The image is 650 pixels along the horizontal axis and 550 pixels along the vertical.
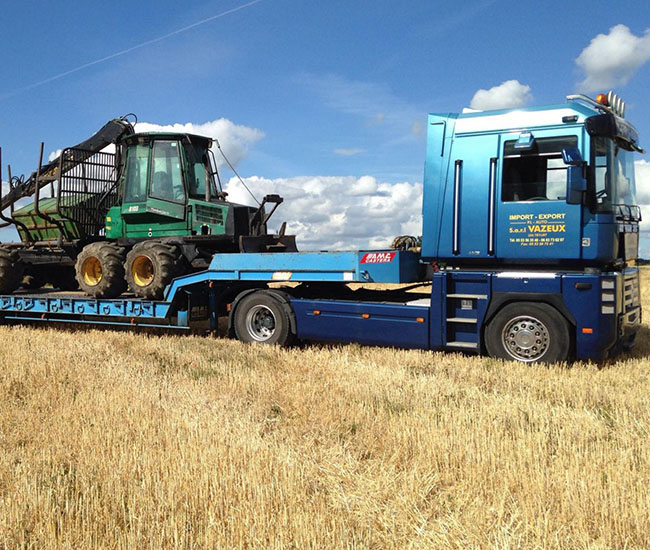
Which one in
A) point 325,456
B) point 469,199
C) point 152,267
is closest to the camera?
point 325,456

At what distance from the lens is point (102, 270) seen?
11.0 m

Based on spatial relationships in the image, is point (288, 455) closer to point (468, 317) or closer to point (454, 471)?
point (454, 471)

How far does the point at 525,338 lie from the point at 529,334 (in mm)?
70

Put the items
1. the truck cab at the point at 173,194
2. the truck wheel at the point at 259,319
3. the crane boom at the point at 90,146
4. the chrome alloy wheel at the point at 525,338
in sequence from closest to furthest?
the chrome alloy wheel at the point at 525,338 < the truck wheel at the point at 259,319 < the truck cab at the point at 173,194 < the crane boom at the point at 90,146

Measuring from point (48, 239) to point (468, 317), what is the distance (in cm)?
881

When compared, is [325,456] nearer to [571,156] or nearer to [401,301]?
[571,156]

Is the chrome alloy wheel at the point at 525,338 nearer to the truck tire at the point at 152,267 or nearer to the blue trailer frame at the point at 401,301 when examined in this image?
the blue trailer frame at the point at 401,301

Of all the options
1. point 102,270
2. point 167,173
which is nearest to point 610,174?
point 167,173

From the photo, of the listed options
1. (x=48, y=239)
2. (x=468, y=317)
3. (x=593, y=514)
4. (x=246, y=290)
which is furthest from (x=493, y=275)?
(x=48, y=239)

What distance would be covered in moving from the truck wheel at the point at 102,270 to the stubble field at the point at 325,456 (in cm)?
349

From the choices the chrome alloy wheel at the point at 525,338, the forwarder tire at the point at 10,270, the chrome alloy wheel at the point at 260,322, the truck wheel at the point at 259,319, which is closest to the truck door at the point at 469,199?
the chrome alloy wheel at the point at 525,338

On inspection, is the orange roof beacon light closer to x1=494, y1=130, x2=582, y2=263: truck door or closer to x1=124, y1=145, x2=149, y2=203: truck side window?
x1=494, y1=130, x2=582, y2=263: truck door

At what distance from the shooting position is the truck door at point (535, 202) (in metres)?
7.52

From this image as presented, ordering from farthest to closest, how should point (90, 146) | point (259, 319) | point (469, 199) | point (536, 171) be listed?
point (90, 146), point (259, 319), point (469, 199), point (536, 171)
